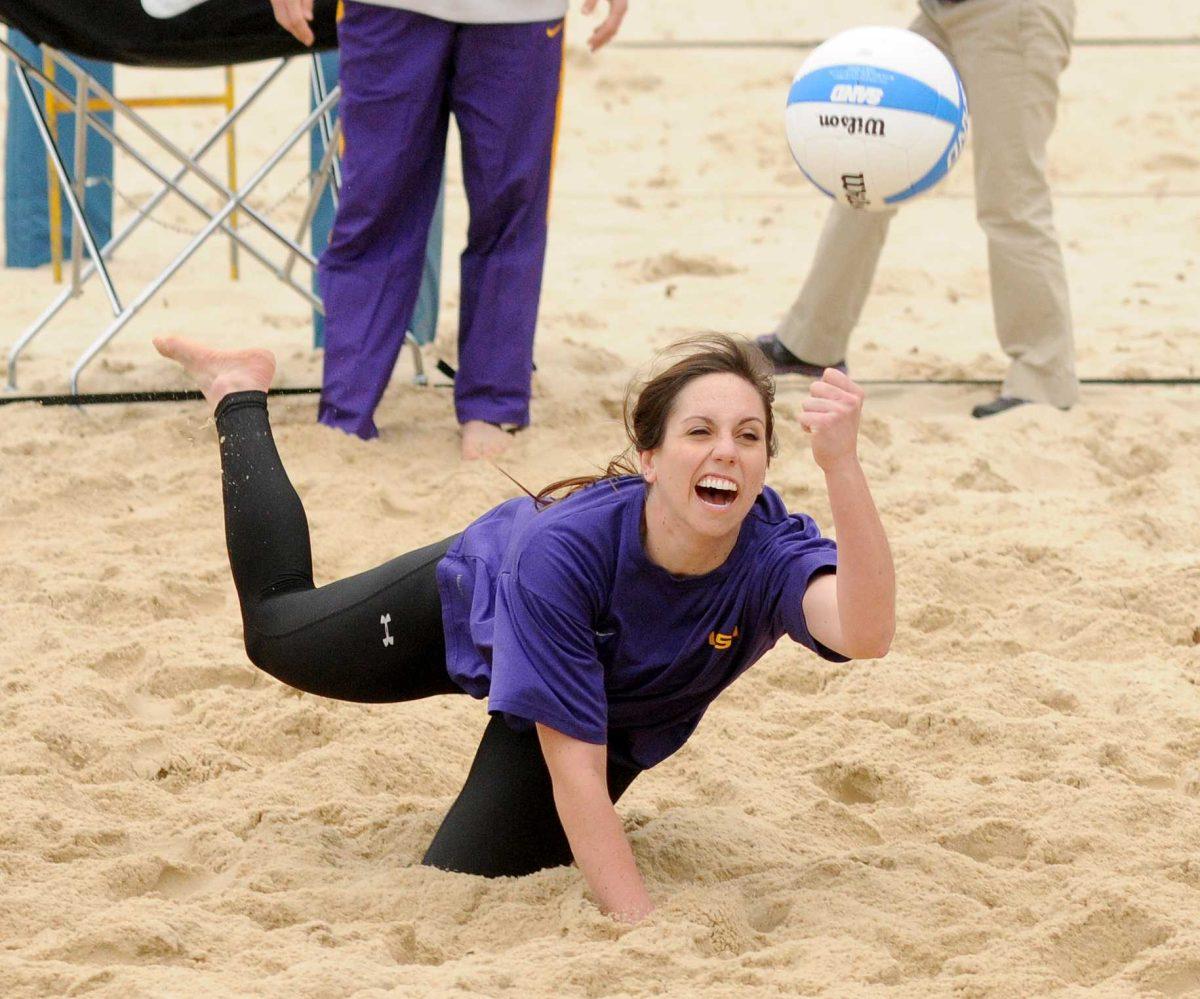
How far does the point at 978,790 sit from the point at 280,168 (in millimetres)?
5545

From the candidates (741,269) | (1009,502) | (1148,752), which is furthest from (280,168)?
(1148,752)

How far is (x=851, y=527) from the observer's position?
7.84ft

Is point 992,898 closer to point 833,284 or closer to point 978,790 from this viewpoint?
point 978,790

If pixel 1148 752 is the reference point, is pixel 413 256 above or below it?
above

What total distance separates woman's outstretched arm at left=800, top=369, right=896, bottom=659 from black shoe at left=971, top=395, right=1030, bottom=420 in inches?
103

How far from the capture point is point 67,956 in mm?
2400

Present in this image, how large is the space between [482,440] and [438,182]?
2.27 ft

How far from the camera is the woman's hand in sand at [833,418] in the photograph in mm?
2346

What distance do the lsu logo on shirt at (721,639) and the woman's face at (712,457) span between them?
0.15 m

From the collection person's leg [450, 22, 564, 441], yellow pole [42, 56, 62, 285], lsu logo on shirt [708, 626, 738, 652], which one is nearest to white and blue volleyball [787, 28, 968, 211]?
person's leg [450, 22, 564, 441]

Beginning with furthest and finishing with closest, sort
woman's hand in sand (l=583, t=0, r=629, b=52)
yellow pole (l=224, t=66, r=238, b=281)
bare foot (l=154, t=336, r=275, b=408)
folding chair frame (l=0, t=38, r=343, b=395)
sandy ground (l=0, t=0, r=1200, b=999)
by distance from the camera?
yellow pole (l=224, t=66, r=238, b=281) → folding chair frame (l=0, t=38, r=343, b=395) → woman's hand in sand (l=583, t=0, r=629, b=52) → bare foot (l=154, t=336, r=275, b=408) → sandy ground (l=0, t=0, r=1200, b=999)

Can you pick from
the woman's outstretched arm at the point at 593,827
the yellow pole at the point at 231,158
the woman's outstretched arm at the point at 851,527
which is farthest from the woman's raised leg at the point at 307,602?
the yellow pole at the point at 231,158

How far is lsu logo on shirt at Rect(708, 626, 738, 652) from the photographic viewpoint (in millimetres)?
2617

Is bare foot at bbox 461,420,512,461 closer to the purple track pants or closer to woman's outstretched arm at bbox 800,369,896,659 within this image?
the purple track pants
